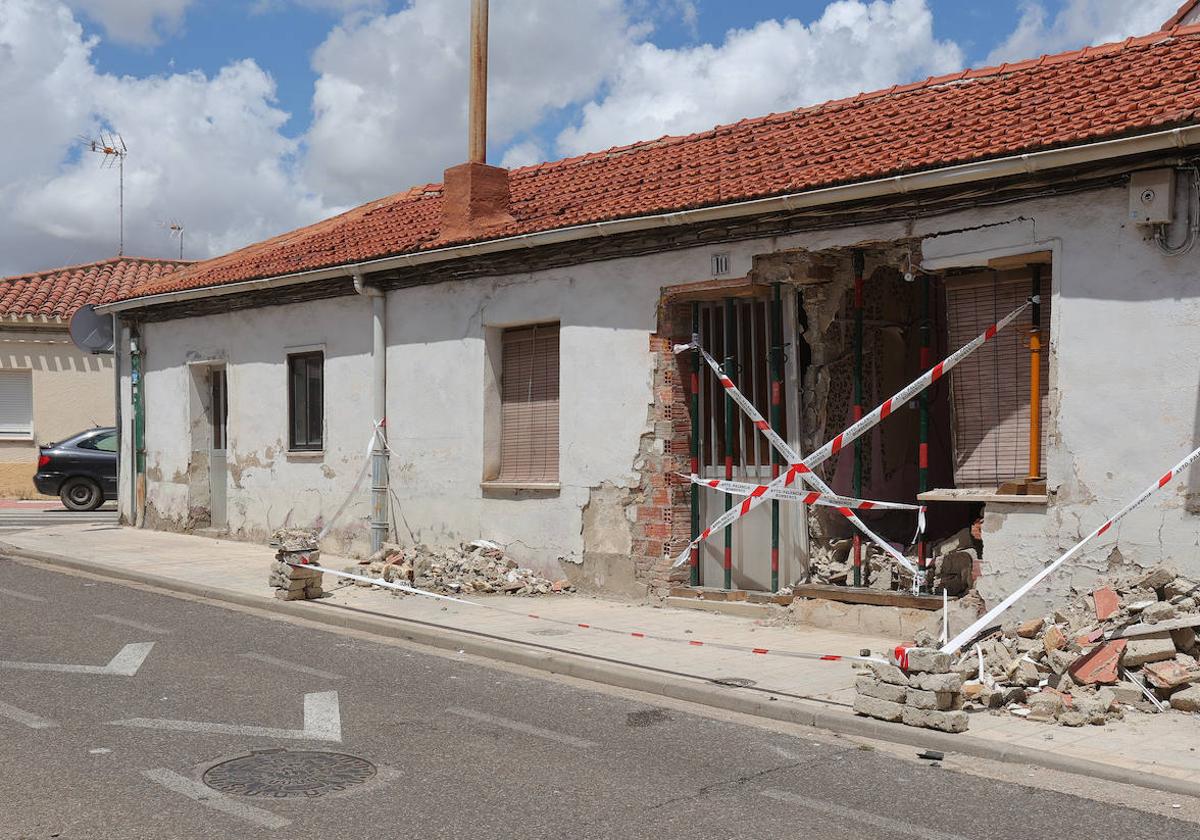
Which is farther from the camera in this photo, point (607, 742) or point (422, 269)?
point (422, 269)

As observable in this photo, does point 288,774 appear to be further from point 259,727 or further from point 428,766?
point 259,727

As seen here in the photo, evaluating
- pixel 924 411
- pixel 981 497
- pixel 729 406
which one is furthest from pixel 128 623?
pixel 981 497

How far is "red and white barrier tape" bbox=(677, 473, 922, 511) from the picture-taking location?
977cm

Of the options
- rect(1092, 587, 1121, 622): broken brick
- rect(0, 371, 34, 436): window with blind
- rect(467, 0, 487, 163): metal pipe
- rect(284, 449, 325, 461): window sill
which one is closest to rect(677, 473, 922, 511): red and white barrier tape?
rect(1092, 587, 1121, 622): broken brick

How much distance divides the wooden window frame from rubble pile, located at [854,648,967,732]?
32.1 feet

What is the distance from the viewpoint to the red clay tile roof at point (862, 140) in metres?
8.92

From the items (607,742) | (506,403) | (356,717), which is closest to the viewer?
(607,742)

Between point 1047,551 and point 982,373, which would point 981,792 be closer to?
point 1047,551

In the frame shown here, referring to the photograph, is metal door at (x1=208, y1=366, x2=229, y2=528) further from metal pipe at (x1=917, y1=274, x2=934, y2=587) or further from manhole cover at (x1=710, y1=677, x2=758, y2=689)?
manhole cover at (x1=710, y1=677, x2=758, y2=689)

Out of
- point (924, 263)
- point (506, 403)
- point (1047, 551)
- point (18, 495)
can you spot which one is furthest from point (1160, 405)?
point (18, 495)

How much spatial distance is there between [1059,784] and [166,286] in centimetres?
1513

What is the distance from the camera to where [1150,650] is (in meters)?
7.29

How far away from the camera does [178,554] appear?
15047 mm

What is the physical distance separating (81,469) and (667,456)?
15352 millimetres
